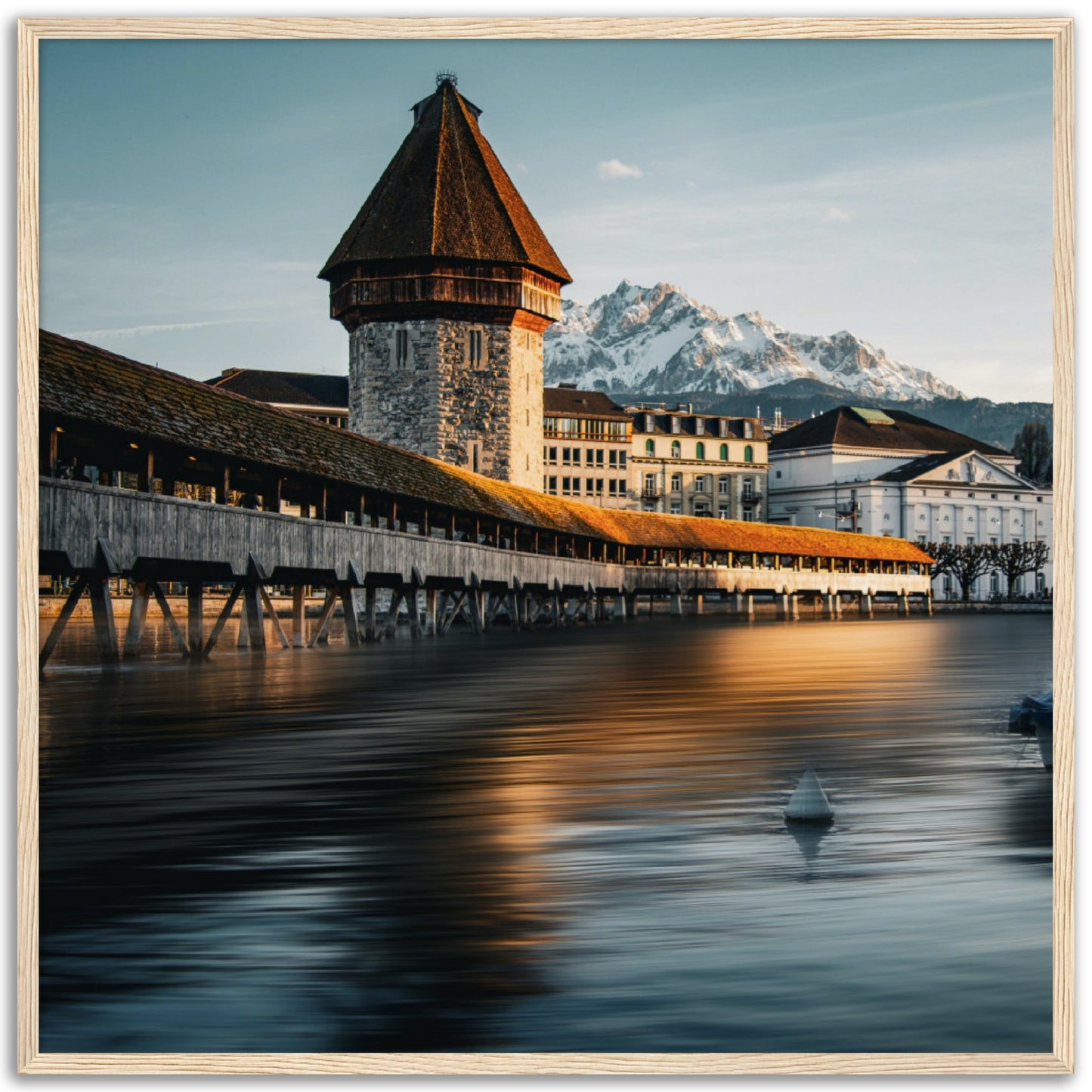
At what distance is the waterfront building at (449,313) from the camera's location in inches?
2164

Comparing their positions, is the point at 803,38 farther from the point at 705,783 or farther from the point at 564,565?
the point at 564,565

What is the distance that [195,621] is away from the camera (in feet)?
92.8

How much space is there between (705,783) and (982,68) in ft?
18.7

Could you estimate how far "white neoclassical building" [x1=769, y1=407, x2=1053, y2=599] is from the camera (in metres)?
85.6

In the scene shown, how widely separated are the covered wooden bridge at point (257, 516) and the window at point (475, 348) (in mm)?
7630

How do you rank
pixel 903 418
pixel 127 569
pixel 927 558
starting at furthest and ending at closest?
pixel 903 418 → pixel 927 558 → pixel 127 569

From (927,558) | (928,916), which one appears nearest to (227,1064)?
(928,916)

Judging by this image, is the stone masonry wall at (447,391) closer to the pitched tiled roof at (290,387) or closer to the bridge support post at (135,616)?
the bridge support post at (135,616)

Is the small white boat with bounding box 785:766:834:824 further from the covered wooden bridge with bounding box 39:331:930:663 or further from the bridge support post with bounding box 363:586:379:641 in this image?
the bridge support post with bounding box 363:586:379:641

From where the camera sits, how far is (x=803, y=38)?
7605 mm

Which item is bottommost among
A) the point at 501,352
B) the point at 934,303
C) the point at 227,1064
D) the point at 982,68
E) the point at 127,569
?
the point at 227,1064

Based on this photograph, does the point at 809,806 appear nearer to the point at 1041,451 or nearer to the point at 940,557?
the point at 1041,451

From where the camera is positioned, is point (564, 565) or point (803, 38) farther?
point (564, 565)

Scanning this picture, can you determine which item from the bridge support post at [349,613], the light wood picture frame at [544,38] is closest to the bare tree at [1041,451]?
the light wood picture frame at [544,38]
